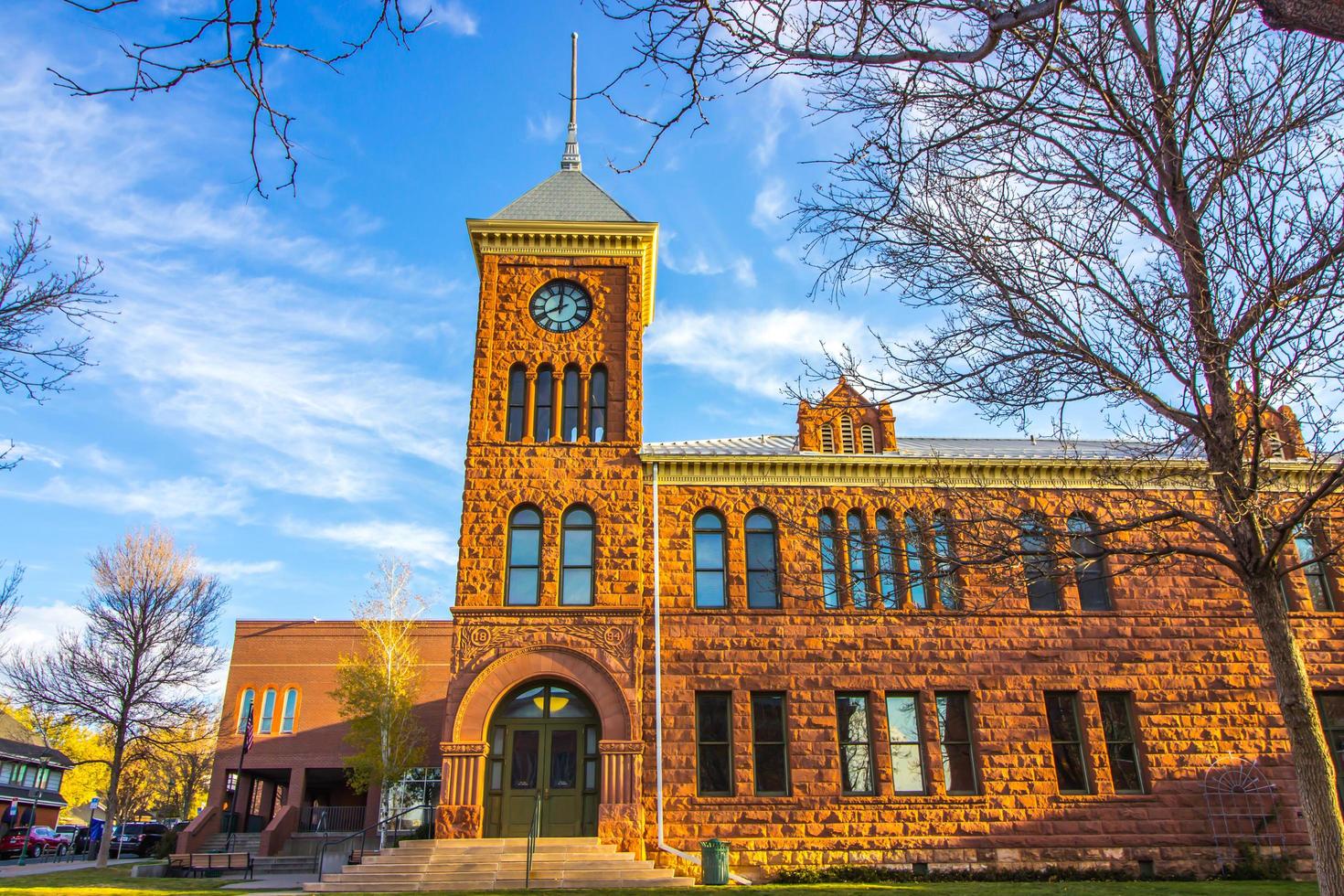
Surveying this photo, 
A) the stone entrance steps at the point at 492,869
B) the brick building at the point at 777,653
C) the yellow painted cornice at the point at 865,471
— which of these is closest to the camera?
the stone entrance steps at the point at 492,869

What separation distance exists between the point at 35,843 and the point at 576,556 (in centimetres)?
3384

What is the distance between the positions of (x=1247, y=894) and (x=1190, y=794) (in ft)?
16.3

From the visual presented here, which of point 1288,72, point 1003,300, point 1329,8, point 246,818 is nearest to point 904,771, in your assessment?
point 1003,300

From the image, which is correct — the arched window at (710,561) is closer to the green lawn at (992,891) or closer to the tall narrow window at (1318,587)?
the green lawn at (992,891)

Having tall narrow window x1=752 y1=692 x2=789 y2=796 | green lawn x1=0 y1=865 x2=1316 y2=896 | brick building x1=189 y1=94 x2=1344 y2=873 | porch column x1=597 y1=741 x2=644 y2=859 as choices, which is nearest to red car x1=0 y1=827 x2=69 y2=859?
green lawn x1=0 y1=865 x2=1316 y2=896

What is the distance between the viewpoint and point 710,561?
21547 mm

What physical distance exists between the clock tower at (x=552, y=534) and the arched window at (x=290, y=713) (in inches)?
902

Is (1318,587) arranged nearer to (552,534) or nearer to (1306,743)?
(1306,743)

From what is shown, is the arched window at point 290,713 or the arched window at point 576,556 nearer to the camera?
the arched window at point 576,556

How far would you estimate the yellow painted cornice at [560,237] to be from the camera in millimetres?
23266

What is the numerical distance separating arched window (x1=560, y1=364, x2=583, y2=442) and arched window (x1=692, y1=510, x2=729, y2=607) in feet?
11.8

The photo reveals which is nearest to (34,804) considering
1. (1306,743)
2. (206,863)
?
(206,863)

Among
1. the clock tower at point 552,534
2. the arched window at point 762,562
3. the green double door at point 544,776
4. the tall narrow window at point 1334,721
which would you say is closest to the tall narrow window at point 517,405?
the clock tower at point 552,534

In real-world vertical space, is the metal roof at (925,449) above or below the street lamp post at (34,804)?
above
